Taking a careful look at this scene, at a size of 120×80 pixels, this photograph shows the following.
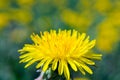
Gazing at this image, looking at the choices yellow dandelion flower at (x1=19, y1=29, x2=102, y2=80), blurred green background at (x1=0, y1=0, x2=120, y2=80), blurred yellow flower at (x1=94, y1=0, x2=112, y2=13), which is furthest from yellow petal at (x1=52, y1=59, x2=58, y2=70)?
blurred yellow flower at (x1=94, y1=0, x2=112, y2=13)

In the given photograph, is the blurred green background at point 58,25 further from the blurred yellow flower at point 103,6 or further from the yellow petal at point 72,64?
the yellow petal at point 72,64

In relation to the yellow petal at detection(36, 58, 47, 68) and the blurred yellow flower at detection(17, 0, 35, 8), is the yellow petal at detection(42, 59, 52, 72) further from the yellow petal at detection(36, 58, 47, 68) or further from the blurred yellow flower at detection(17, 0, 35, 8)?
the blurred yellow flower at detection(17, 0, 35, 8)

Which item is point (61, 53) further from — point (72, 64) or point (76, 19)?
point (76, 19)

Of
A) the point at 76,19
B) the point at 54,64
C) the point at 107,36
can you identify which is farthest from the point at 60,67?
the point at 76,19

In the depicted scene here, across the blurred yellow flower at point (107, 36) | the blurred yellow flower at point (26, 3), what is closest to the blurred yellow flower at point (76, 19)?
the blurred yellow flower at point (107, 36)

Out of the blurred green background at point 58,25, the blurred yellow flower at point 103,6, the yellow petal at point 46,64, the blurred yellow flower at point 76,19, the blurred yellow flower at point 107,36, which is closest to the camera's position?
the yellow petal at point 46,64

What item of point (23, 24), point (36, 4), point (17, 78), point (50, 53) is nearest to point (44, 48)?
point (50, 53)
